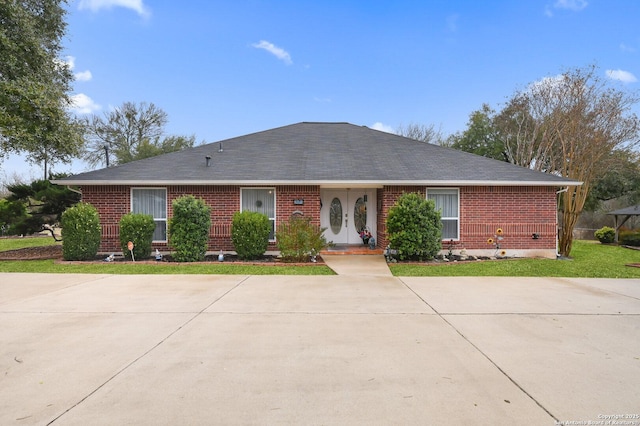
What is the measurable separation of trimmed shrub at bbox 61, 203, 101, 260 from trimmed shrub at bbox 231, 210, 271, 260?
4.16 m

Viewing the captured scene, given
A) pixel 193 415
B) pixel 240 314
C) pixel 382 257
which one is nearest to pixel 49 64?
pixel 240 314

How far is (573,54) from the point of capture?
16.8 meters


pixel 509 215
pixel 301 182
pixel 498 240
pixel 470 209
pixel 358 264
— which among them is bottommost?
pixel 358 264

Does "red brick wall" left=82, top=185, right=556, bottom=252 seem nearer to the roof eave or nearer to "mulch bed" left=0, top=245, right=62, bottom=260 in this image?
the roof eave

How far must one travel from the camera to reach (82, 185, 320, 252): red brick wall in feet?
37.3

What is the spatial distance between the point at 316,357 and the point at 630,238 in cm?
2130

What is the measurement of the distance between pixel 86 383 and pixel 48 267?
824 cm

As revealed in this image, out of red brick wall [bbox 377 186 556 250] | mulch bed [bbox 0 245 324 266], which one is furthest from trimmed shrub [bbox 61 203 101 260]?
red brick wall [bbox 377 186 556 250]

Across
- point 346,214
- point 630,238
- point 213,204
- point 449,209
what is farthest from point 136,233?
point 630,238

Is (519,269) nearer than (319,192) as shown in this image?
Yes

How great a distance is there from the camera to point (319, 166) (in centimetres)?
1209

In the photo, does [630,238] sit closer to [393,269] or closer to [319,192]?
[393,269]

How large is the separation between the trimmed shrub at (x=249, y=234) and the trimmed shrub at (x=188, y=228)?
96 centimetres

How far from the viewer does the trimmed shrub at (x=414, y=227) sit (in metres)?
9.79
